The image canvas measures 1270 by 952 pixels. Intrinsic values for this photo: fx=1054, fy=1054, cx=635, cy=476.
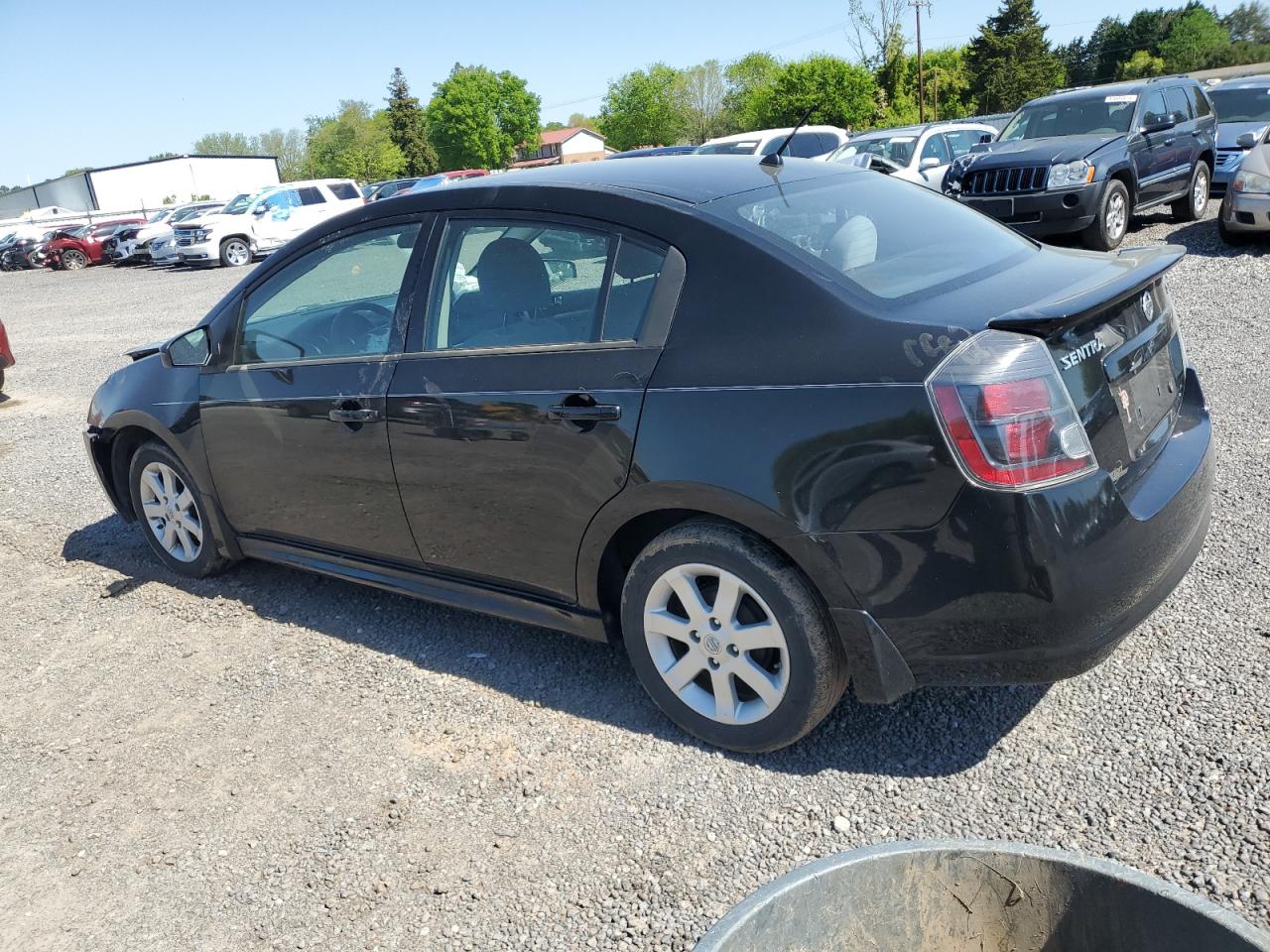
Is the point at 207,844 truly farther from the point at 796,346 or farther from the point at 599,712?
the point at 796,346

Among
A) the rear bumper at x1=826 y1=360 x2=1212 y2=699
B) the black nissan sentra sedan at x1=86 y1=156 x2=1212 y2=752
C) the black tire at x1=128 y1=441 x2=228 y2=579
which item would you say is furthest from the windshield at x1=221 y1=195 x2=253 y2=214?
the rear bumper at x1=826 y1=360 x2=1212 y2=699

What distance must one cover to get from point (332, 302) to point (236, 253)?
2465 centimetres

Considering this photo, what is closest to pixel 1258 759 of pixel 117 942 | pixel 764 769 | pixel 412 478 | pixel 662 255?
pixel 764 769

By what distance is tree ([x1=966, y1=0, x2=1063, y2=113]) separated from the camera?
197 feet

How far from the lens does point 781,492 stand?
2.93 m

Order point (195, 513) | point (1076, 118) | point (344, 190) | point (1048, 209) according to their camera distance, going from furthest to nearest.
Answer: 1. point (344, 190)
2. point (1076, 118)
3. point (1048, 209)
4. point (195, 513)

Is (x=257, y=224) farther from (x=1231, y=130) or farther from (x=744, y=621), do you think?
(x=744, y=621)

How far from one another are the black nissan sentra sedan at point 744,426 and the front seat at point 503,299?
1 centimetres

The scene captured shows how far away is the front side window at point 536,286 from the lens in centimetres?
336

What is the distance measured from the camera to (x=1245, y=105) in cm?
1627

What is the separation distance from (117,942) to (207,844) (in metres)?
0.40

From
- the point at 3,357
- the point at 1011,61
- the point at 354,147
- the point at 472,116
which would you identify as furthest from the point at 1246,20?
the point at 3,357

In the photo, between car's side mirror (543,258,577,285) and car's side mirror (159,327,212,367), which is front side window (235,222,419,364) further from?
car's side mirror (543,258,577,285)

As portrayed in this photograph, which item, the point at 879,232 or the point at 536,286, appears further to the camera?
the point at 536,286
